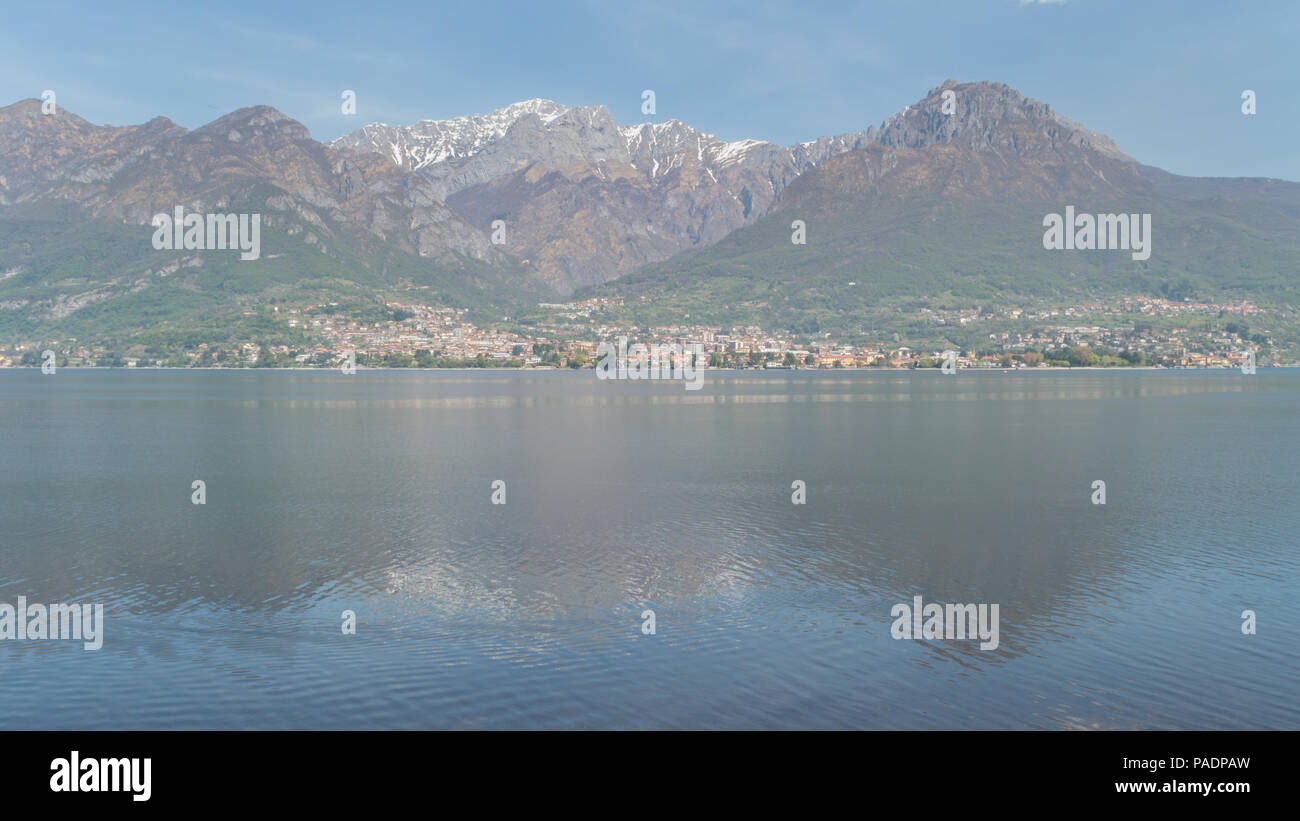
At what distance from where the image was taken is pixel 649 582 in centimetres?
2133

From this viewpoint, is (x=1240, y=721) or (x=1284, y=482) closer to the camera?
(x=1240, y=721)

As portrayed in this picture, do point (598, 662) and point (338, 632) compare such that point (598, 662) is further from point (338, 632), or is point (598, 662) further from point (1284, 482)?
point (1284, 482)

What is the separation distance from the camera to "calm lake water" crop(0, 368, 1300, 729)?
14.0m

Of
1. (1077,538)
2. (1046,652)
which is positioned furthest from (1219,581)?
(1046,652)

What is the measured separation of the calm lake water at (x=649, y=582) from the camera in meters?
14.0

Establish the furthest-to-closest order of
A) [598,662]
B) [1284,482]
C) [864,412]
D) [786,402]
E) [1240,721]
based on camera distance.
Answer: [786,402], [864,412], [1284,482], [598,662], [1240,721]

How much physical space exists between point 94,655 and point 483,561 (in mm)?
9469

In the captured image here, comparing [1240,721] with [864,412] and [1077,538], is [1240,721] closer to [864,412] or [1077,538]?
[1077,538]

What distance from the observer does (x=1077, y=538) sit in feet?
87.1

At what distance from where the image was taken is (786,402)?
9044 centimetres
